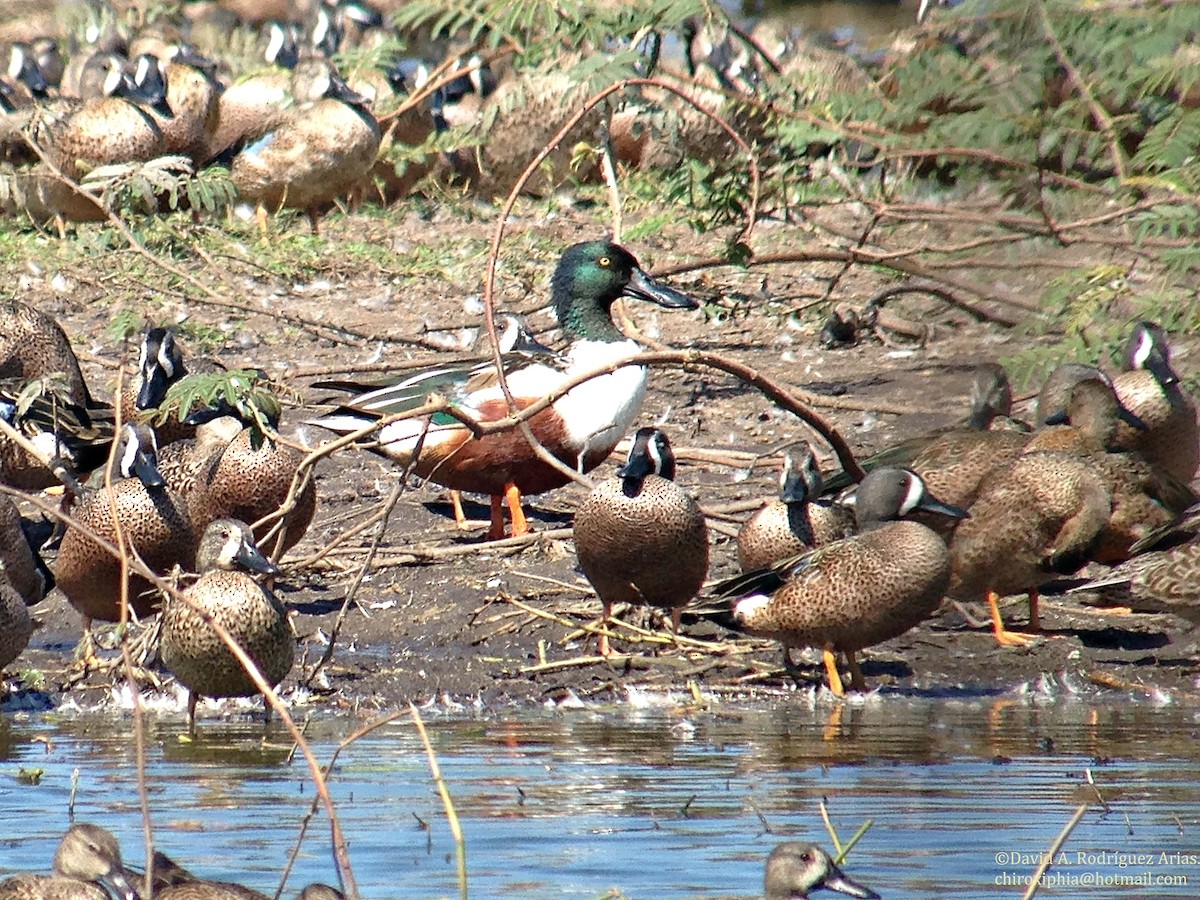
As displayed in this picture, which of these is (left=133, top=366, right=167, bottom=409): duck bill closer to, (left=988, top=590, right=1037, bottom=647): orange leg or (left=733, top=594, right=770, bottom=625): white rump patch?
(left=733, top=594, right=770, bottom=625): white rump patch

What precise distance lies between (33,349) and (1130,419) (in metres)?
5.01

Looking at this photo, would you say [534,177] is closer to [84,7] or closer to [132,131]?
[132,131]

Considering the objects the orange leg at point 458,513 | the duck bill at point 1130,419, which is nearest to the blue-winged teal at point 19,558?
the orange leg at point 458,513

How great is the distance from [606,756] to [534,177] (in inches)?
327

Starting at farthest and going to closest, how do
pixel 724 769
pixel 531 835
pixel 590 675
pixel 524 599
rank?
pixel 524 599 → pixel 590 675 → pixel 724 769 → pixel 531 835

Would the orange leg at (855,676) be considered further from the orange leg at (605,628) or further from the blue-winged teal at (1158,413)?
the blue-winged teal at (1158,413)

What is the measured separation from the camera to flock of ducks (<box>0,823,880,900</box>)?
3.68m

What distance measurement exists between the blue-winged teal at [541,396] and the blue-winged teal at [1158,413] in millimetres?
1876

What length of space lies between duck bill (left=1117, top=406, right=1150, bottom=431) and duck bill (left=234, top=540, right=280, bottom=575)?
3.40 m

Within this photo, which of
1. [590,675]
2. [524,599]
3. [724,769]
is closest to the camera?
[724,769]

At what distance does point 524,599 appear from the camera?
7.33 meters

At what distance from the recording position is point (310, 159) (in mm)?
12617

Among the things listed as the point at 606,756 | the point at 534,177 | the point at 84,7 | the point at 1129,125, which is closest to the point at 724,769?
the point at 606,756

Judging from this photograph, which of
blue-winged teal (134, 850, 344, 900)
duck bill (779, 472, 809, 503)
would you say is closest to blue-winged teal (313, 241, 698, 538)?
duck bill (779, 472, 809, 503)
